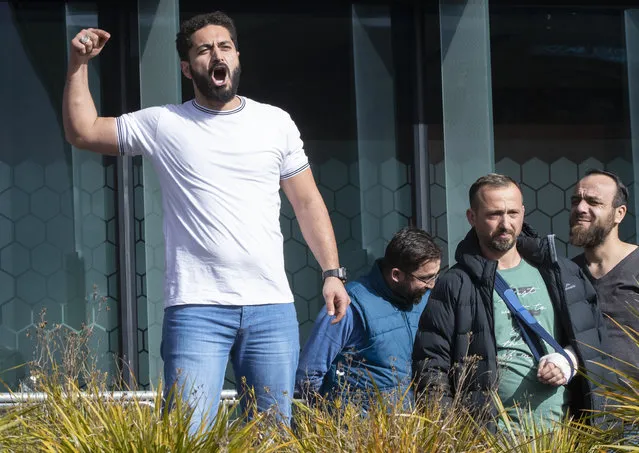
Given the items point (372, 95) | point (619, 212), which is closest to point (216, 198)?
point (619, 212)

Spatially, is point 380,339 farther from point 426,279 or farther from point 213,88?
point 213,88

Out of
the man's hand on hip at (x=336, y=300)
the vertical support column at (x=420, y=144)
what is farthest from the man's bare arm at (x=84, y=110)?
the vertical support column at (x=420, y=144)

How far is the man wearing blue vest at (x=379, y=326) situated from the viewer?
5.47 meters

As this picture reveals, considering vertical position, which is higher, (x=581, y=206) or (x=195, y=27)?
(x=195, y=27)

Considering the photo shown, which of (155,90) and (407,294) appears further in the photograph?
(155,90)

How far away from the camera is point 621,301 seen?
5.39 meters

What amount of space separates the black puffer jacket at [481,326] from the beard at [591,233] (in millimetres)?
441

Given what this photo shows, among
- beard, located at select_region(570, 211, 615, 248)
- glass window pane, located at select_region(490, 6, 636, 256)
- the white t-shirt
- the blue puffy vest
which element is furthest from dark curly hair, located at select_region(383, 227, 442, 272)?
glass window pane, located at select_region(490, 6, 636, 256)

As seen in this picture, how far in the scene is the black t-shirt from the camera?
528cm

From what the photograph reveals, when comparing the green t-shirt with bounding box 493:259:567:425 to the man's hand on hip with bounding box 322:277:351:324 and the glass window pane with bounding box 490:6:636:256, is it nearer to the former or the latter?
the man's hand on hip with bounding box 322:277:351:324

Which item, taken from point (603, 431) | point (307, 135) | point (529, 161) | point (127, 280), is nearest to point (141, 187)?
point (127, 280)

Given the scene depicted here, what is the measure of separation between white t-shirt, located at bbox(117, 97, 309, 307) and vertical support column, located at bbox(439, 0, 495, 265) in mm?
3593

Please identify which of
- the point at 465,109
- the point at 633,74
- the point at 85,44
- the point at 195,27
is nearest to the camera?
the point at 85,44

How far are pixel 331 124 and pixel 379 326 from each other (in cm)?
302
